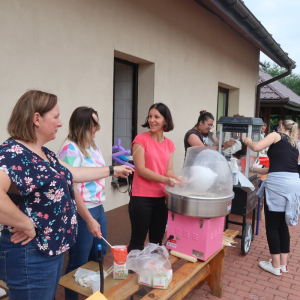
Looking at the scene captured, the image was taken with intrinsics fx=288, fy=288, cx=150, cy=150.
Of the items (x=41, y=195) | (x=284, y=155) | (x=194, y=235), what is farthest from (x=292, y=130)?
(x=41, y=195)

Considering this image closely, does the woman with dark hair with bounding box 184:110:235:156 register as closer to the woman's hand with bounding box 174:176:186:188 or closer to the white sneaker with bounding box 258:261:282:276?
the woman's hand with bounding box 174:176:186:188

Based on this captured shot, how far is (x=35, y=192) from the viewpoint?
53.0 inches

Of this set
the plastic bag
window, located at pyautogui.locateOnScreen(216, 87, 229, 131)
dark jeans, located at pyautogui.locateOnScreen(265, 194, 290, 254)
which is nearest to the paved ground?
dark jeans, located at pyautogui.locateOnScreen(265, 194, 290, 254)

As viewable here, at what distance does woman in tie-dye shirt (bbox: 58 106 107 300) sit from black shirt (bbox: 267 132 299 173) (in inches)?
81.7

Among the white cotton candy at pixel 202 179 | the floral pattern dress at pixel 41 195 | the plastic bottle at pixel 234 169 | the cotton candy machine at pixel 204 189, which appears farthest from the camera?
the plastic bottle at pixel 234 169

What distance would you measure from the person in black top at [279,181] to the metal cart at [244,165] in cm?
34

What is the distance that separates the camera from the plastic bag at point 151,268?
189 cm

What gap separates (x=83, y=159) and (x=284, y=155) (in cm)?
229

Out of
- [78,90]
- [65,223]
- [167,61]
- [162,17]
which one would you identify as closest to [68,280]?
[65,223]

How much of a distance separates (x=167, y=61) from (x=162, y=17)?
0.63 meters

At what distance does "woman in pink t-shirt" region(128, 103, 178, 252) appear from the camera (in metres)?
2.46

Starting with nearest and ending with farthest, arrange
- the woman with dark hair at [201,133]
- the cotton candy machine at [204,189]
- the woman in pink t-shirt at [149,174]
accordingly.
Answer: the cotton candy machine at [204,189] → the woman in pink t-shirt at [149,174] → the woman with dark hair at [201,133]

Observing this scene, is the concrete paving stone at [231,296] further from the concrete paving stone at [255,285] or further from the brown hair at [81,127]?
the brown hair at [81,127]

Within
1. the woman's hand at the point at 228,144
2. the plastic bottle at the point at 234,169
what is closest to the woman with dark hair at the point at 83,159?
the plastic bottle at the point at 234,169
